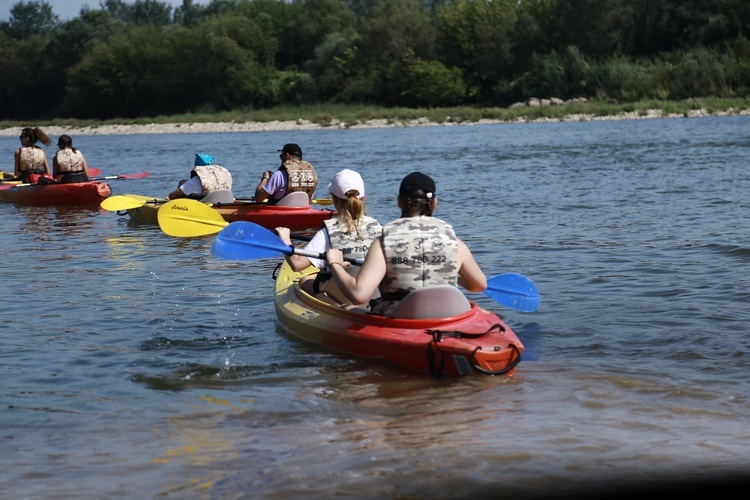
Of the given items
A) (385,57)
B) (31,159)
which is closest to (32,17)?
(385,57)

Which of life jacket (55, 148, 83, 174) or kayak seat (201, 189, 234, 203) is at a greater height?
life jacket (55, 148, 83, 174)

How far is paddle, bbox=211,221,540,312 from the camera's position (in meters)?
6.94

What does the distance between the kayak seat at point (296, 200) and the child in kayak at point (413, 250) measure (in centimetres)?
596

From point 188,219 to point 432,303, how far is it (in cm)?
483

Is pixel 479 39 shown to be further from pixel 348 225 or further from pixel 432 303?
pixel 432 303

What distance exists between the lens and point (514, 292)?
6953 millimetres

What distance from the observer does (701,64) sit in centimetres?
4359

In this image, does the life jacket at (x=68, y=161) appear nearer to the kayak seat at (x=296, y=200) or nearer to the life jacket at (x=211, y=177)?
the life jacket at (x=211, y=177)

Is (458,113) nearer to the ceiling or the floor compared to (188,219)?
nearer to the ceiling

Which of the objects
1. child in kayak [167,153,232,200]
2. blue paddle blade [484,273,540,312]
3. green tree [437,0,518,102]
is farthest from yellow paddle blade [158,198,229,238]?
green tree [437,0,518,102]

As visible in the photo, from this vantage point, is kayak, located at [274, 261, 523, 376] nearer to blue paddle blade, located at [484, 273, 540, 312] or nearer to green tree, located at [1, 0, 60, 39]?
blue paddle blade, located at [484, 273, 540, 312]

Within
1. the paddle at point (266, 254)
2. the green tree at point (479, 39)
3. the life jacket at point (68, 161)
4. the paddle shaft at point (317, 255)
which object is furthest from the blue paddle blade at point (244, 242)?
the green tree at point (479, 39)

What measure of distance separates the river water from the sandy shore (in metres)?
25.7

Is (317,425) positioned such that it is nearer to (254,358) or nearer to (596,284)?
(254,358)
